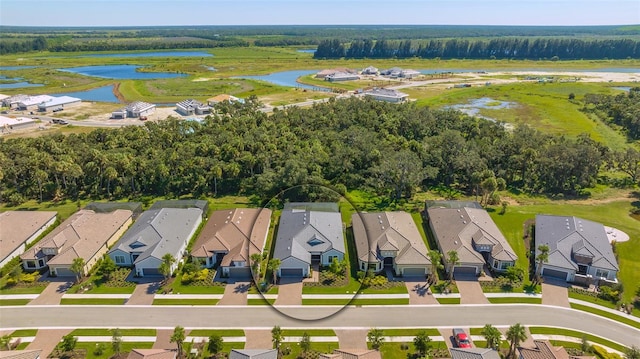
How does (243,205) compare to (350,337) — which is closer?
(350,337)

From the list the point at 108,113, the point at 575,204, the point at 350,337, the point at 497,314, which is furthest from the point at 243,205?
the point at 108,113

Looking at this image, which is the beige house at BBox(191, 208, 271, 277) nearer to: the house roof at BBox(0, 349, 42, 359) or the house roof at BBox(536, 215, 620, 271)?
the house roof at BBox(0, 349, 42, 359)

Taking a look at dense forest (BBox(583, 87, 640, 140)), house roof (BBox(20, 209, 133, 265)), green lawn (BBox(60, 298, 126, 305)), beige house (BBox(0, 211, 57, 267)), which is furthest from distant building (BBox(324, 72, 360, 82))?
→ green lawn (BBox(60, 298, 126, 305))

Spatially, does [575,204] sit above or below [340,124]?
below

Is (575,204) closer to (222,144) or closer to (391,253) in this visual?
(391,253)

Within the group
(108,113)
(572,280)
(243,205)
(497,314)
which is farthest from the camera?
(108,113)

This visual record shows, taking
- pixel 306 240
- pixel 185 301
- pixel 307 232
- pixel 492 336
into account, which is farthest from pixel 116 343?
pixel 492 336

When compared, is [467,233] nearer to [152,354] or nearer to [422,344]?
[422,344]
